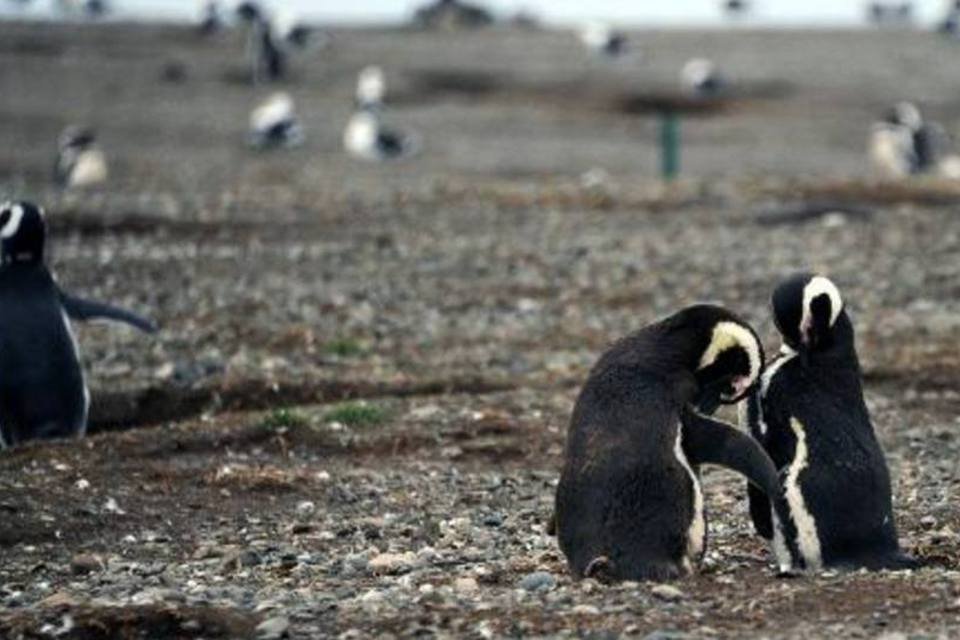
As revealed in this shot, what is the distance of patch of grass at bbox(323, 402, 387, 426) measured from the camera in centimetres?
1151

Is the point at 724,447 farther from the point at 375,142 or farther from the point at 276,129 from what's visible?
the point at 276,129

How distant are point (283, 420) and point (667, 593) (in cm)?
446

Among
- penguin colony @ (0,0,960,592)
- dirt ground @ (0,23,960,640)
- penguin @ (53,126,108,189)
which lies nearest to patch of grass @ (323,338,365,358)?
dirt ground @ (0,23,960,640)

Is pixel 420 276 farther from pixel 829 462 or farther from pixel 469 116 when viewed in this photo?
pixel 469 116

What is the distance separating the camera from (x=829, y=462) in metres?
7.77

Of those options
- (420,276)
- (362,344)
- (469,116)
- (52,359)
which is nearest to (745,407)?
(52,359)

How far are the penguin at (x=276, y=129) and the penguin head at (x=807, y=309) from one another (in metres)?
27.2

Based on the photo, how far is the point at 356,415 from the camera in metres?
11.5

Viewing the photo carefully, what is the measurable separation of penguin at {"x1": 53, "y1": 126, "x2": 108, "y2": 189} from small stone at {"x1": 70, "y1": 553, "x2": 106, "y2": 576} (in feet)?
63.6

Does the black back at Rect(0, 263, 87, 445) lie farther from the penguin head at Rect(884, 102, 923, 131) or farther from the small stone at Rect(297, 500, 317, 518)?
the penguin head at Rect(884, 102, 923, 131)

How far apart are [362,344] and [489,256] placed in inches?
162

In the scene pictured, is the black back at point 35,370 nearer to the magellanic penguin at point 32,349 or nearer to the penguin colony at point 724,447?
the magellanic penguin at point 32,349

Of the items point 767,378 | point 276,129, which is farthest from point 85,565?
point 276,129

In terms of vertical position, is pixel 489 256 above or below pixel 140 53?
below
